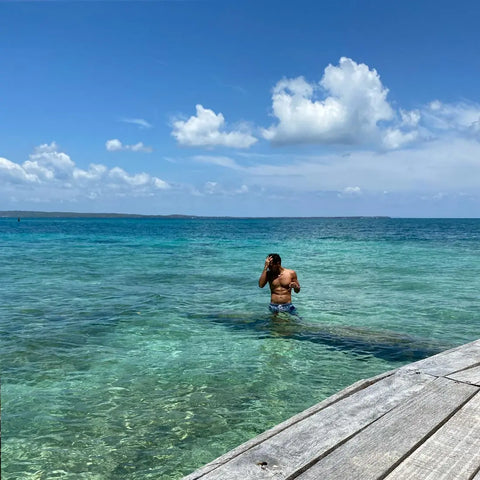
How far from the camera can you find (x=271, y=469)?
2484 mm

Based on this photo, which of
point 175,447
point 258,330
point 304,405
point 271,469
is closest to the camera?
point 271,469

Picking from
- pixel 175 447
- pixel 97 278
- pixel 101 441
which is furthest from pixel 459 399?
pixel 97 278

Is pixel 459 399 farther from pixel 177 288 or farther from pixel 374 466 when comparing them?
pixel 177 288

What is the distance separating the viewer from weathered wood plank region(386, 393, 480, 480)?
8.01 ft

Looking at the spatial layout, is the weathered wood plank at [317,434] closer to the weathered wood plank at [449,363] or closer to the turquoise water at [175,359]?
the weathered wood plank at [449,363]

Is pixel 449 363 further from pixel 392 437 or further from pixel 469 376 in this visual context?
pixel 392 437

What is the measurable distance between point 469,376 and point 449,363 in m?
0.37

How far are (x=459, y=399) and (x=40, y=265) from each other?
27140mm

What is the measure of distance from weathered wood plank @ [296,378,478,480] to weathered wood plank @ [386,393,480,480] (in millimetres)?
54

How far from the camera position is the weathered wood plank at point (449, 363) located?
13.1 ft

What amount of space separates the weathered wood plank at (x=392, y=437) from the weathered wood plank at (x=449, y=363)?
0.36 metres

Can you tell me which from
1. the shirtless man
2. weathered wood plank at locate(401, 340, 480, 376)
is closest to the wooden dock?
weathered wood plank at locate(401, 340, 480, 376)

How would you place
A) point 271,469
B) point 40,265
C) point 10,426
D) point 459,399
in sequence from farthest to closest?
point 40,265, point 10,426, point 459,399, point 271,469

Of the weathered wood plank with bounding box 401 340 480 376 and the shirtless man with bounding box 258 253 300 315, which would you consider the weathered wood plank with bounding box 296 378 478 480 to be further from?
the shirtless man with bounding box 258 253 300 315
